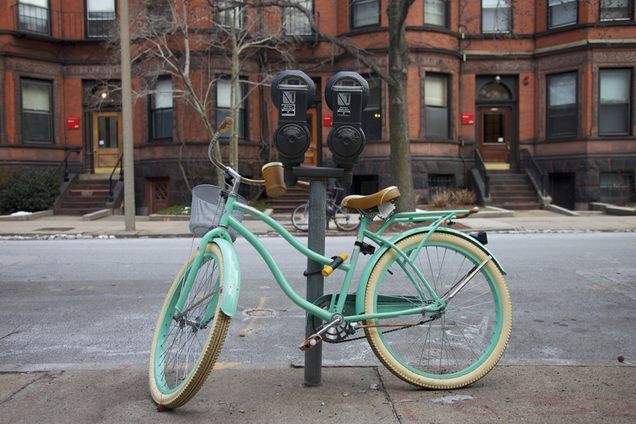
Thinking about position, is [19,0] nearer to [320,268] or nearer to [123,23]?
[123,23]

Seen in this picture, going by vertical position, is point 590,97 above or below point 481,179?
above

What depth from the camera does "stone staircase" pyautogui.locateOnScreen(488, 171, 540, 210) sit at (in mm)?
Result: 21672

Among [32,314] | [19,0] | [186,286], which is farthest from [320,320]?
[19,0]

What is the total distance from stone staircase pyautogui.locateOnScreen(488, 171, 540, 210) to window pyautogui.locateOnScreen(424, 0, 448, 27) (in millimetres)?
5778

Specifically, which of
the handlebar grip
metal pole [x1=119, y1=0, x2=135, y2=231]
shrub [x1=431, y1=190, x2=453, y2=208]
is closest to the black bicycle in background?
shrub [x1=431, y1=190, x2=453, y2=208]

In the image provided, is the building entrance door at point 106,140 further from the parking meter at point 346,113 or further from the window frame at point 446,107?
the parking meter at point 346,113

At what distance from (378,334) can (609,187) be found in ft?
68.9

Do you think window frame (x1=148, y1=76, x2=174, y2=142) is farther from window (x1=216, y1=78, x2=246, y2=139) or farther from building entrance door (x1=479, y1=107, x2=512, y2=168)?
building entrance door (x1=479, y1=107, x2=512, y2=168)

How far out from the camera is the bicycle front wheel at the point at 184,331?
350 cm

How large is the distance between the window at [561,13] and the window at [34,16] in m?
18.5

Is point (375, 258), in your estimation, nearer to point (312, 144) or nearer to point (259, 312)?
point (259, 312)

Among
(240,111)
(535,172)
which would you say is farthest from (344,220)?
(535,172)

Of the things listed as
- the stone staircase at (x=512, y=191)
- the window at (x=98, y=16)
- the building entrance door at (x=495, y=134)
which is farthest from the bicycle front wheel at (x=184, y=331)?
the window at (x=98, y=16)

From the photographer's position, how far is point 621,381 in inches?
155
